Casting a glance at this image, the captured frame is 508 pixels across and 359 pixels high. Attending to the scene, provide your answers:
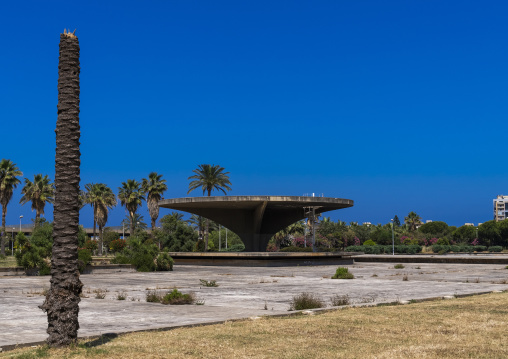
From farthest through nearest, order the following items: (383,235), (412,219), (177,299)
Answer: (412,219)
(383,235)
(177,299)

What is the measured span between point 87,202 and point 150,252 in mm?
59013

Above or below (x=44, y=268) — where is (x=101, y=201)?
above

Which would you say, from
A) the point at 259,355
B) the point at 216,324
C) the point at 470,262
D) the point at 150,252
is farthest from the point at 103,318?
the point at 470,262

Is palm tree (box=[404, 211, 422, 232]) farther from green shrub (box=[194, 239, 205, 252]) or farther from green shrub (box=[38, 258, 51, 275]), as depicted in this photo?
green shrub (box=[38, 258, 51, 275])

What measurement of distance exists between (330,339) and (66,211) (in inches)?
184

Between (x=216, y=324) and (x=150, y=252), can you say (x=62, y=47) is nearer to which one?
(x=216, y=324)

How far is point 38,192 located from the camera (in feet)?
277

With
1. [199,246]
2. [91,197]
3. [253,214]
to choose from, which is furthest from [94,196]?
[253,214]

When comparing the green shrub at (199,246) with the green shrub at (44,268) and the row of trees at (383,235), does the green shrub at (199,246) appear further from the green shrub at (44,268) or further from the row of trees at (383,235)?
the green shrub at (44,268)

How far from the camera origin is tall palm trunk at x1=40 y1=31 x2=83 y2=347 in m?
8.55

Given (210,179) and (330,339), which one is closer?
(330,339)

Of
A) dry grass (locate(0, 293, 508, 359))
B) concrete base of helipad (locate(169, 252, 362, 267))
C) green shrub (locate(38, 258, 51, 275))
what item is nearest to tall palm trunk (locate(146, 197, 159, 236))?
concrete base of helipad (locate(169, 252, 362, 267))

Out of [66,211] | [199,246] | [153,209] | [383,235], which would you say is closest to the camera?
[66,211]

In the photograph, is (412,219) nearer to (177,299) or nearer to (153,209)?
(153,209)
